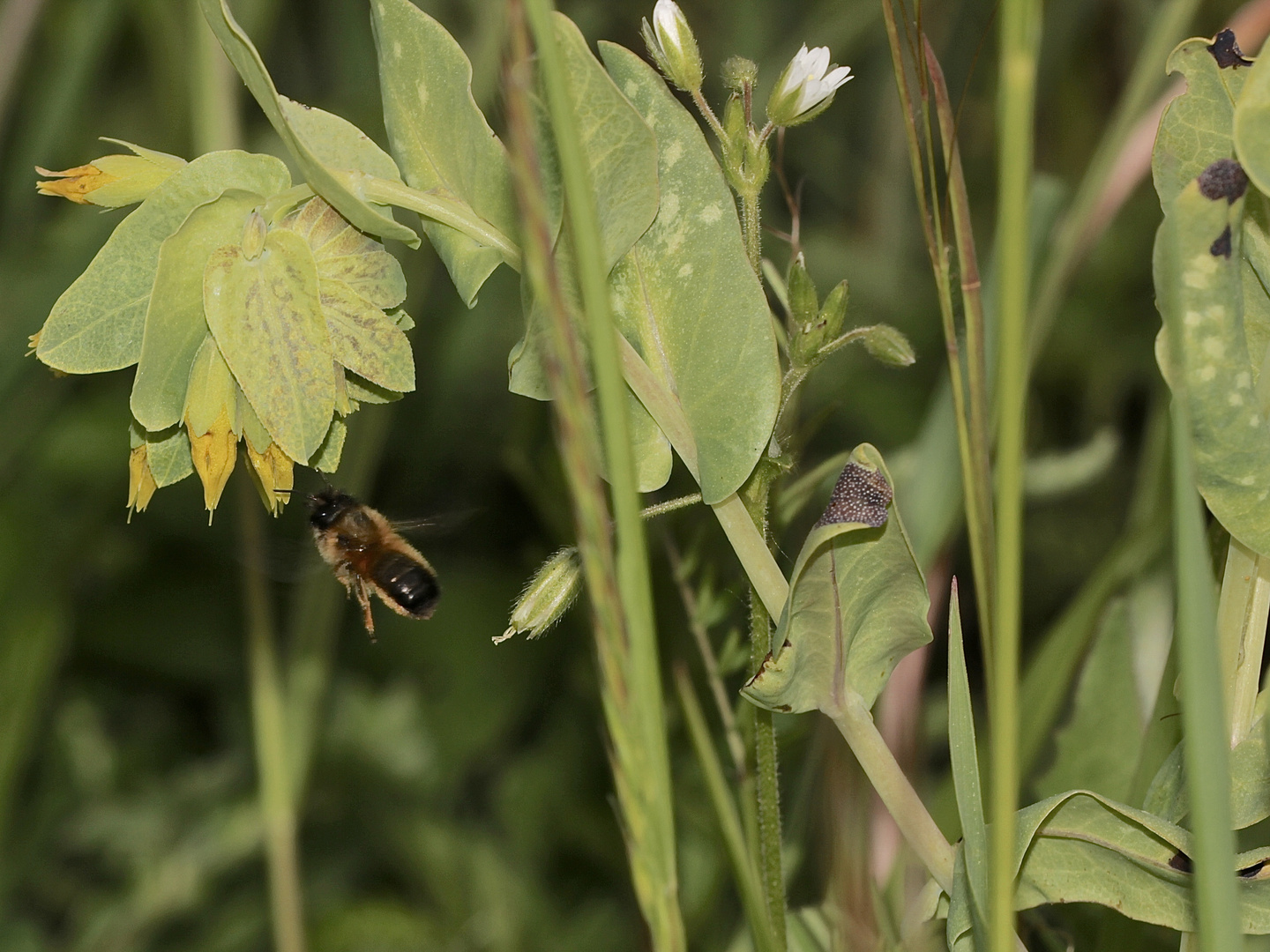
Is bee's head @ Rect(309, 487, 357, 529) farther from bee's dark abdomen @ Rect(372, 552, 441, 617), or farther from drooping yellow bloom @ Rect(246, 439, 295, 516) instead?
drooping yellow bloom @ Rect(246, 439, 295, 516)

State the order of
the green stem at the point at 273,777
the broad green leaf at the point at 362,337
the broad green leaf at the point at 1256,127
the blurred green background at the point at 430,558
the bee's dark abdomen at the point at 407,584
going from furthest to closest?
1. the blurred green background at the point at 430,558
2. the green stem at the point at 273,777
3. the bee's dark abdomen at the point at 407,584
4. the broad green leaf at the point at 362,337
5. the broad green leaf at the point at 1256,127

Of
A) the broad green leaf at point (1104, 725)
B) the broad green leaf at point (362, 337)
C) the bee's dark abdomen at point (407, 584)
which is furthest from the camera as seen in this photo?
the bee's dark abdomen at point (407, 584)

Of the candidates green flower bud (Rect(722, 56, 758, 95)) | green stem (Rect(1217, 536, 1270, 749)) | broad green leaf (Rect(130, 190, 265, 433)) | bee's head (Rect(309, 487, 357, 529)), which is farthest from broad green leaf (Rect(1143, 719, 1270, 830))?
bee's head (Rect(309, 487, 357, 529))

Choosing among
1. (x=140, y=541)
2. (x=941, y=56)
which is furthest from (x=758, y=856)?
(x=941, y=56)

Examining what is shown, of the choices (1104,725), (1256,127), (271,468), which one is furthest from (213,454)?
(1104,725)

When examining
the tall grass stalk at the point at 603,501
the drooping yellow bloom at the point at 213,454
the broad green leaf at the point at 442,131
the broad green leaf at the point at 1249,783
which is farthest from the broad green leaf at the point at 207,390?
the broad green leaf at the point at 1249,783

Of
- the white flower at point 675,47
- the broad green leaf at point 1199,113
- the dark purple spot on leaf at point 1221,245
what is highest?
the white flower at point 675,47

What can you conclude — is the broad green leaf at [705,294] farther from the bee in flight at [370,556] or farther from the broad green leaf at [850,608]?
the bee in flight at [370,556]
